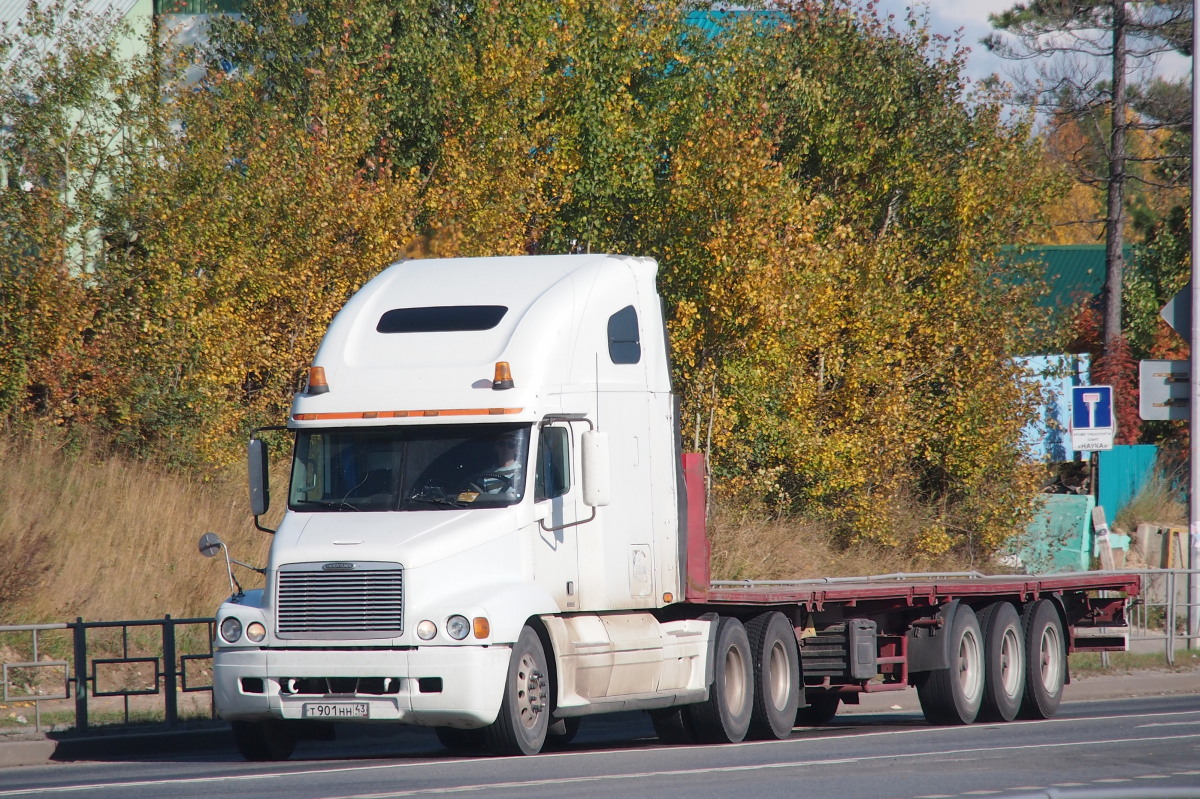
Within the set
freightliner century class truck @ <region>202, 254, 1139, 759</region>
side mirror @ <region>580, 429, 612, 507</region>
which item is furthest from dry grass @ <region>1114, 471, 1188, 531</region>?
side mirror @ <region>580, 429, 612, 507</region>

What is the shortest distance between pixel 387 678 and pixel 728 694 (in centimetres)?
379

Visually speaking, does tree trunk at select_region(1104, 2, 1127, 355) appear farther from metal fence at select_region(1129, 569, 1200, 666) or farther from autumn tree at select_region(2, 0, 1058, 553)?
metal fence at select_region(1129, 569, 1200, 666)

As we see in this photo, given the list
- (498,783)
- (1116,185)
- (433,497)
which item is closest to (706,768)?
(498,783)

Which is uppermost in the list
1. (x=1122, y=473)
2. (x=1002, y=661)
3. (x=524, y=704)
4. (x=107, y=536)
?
(x=107, y=536)

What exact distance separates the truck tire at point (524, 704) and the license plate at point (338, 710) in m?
0.95

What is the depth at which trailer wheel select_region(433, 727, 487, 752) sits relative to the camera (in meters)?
13.0

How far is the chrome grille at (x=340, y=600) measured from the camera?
1117 centimetres

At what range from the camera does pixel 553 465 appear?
12.2 meters

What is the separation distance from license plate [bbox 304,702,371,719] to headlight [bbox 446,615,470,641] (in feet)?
2.52

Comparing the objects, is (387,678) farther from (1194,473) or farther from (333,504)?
(1194,473)

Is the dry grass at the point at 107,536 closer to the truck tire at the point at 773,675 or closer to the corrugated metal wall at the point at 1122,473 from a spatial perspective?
the truck tire at the point at 773,675

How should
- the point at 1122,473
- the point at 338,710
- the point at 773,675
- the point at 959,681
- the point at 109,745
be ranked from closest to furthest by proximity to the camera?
the point at 338,710 → the point at 109,745 → the point at 773,675 → the point at 959,681 → the point at 1122,473

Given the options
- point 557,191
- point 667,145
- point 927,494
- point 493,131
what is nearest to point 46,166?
point 493,131

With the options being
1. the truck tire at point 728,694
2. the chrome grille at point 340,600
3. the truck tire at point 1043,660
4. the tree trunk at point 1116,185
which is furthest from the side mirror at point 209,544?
the tree trunk at point 1116,185
